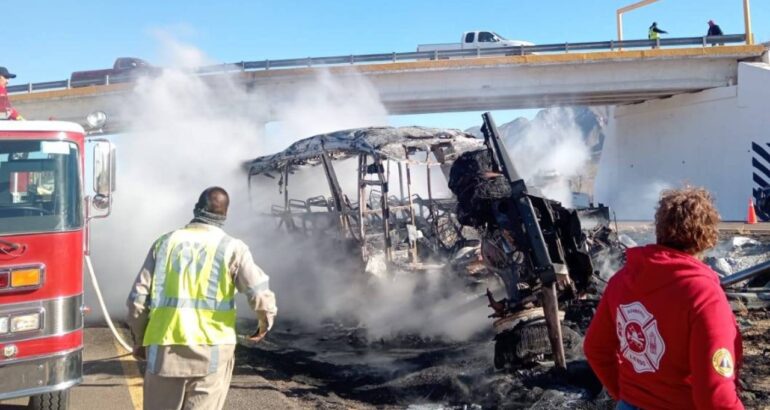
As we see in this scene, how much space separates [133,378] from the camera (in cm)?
602

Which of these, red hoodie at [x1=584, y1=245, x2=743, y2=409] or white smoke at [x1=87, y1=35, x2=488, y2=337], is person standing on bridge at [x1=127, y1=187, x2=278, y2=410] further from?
white smoke at [x1=87, y1=35, x2=488, y2=337]

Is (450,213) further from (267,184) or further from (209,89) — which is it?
(209,89)

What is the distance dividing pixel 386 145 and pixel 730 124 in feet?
57.7

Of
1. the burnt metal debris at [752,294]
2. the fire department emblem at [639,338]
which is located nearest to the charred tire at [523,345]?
the burnt metal debris at [752,294]

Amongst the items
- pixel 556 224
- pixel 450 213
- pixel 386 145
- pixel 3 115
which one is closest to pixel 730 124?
pixel 450 213

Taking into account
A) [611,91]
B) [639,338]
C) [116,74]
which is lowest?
[639,338]

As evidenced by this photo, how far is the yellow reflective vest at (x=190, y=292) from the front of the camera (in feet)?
10.4

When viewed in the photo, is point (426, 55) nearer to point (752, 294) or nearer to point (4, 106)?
point (752, 294)

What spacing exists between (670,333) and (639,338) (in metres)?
0.16

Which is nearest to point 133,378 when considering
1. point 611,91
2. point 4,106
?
point 4,106

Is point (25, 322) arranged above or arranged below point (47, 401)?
above

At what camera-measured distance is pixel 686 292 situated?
6.40 ft

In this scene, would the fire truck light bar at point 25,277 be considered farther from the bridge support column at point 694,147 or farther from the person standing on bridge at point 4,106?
the bridge support column at point 694,147

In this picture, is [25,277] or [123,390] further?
[123,390]
